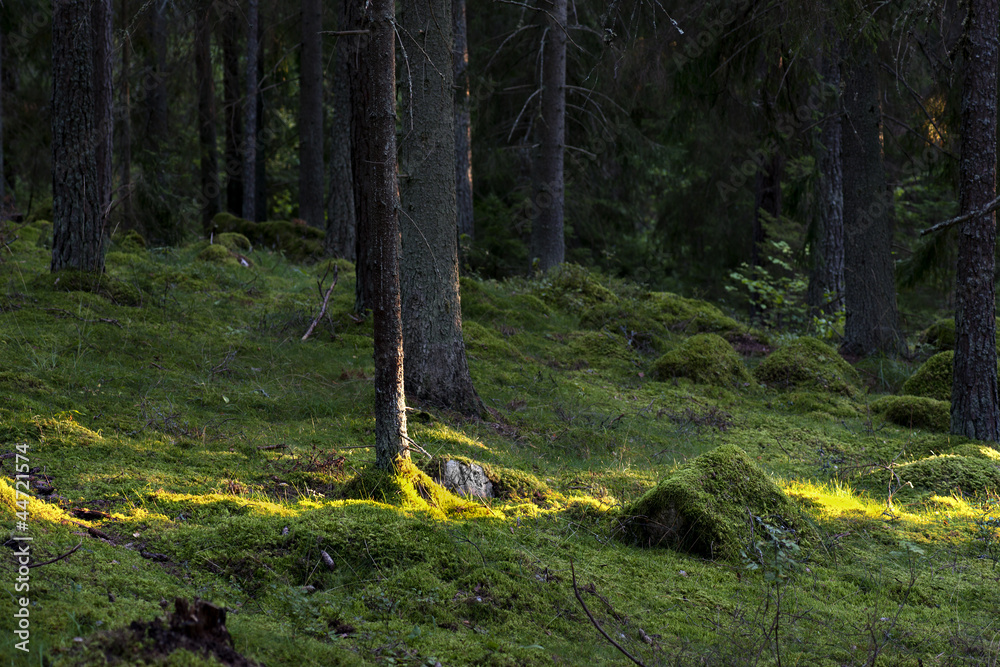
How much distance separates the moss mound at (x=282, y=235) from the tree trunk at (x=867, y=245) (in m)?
9.65

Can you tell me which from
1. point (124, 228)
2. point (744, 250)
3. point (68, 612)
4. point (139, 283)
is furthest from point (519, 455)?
point (744, 250)

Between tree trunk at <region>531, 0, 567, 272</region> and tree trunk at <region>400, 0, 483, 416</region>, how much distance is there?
8719 mm

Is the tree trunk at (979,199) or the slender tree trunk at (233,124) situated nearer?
the tree trunk at (979,199)

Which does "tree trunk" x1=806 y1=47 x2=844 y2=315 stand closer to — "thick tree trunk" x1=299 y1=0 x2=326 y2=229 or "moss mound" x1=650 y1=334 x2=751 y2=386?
"moss mound" x1=650 y1=334 x2=751 y2=386

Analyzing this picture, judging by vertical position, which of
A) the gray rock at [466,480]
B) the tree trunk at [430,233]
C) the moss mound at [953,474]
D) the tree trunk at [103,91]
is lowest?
the moss mound at [953,474]

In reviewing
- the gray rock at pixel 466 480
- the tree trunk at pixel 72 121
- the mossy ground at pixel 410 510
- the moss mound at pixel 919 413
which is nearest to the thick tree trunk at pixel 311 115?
the mossy ground at pixel 410 510

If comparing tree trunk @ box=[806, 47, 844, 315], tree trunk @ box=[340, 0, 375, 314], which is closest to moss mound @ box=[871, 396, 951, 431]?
tree trunk @ box=[806, 47, 844, 315]

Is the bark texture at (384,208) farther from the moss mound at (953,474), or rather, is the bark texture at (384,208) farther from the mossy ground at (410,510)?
the moss mound at (953,474)

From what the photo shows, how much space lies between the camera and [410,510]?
4121mm

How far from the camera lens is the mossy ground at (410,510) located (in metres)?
3.07

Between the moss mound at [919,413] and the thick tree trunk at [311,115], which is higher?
the thick tree trunk at [311,115]

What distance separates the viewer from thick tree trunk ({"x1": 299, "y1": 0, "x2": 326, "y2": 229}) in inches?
639

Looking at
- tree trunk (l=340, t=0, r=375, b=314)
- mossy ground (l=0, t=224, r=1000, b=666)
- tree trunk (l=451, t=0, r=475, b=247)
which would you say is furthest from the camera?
tree trunk (l=451, t=0, r=475, b=247)

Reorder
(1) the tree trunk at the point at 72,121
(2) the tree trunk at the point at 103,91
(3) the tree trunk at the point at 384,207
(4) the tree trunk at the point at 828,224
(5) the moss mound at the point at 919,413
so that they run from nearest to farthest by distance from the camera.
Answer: (3) the tree trunk at the point at 384,207
(1) the tree trunk at the point at 72,121
(5) the moss mound at the point at 919,413
(2) the tree trunk at the point at 103,91
(4) the tree trunk at the point at 828,224
